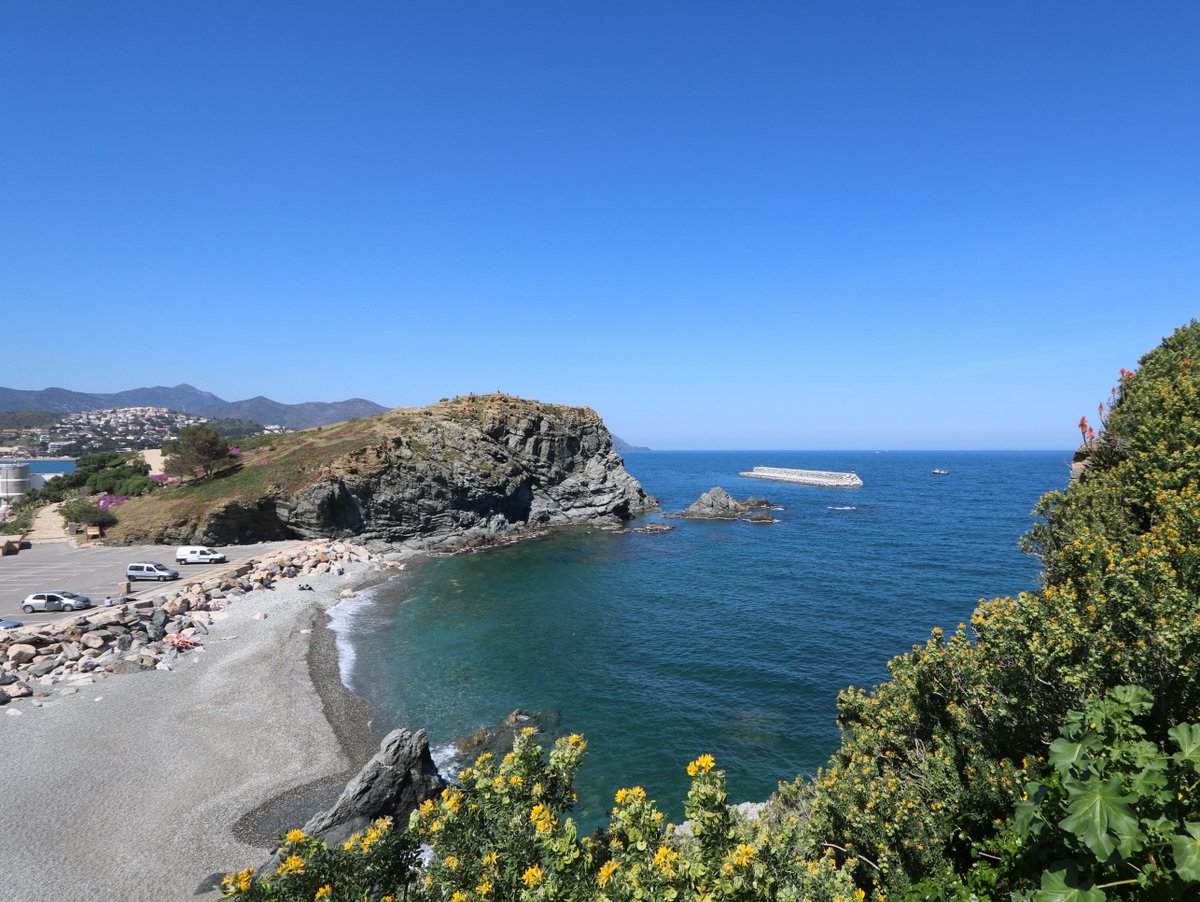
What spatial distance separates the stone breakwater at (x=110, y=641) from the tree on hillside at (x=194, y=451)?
98.0 ft

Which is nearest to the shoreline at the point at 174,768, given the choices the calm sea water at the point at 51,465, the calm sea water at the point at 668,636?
the calm sea water at the point at 668,636

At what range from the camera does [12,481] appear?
76938 millimetres

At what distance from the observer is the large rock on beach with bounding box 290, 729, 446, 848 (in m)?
18.7

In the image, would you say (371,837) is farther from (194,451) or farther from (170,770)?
(194,451)

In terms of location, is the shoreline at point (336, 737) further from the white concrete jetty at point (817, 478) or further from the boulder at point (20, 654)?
the white concrete jetty at point (817, 478)

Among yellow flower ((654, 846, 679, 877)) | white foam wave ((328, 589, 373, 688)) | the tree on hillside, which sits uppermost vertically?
the tree on hillside

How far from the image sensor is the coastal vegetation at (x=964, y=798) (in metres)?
5.48

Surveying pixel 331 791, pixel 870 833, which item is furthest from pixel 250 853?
pixel 870 833

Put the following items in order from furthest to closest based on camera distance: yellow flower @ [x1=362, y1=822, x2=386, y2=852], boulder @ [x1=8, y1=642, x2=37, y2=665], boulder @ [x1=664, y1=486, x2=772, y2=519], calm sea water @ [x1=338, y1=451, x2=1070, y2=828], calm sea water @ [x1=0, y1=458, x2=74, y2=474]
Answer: calm sea water @ [x1=0, y1=458, x2=74, y2=474]
boulder @ [x1=664, y1=486, x2=772, y2=519]
boulder @ [x1=8, y1=642, x2=37, y2=665]
calm sea water @ [x1=338, y1=451, x2=1070, y2=828]
yellow flower @ [x1=362, y1=822, x2=386, y2=852]

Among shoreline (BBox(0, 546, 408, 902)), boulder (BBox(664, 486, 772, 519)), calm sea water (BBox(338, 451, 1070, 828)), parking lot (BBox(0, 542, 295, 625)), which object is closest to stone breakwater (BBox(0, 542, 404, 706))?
shoreline (BBox(0, 546, 408, 902))

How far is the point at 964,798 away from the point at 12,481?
11424 centimetres

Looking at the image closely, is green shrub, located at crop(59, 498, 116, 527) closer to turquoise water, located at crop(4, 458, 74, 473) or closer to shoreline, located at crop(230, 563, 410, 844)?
shoreline, located at crop(230, 563, 410, 844)

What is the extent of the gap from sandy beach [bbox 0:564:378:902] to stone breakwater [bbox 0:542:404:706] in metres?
1.17

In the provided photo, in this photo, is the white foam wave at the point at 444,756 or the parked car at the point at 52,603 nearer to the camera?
the white foam wave at the point at 444,756
